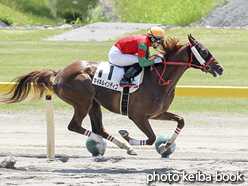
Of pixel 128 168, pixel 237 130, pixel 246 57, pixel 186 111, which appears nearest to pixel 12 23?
pixel 246 57

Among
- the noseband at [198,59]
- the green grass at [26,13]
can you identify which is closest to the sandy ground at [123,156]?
the noseband at [198,59]

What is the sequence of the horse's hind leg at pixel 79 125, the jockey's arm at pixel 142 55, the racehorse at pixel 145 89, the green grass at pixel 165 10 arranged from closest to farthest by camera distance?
the jockey's arm at pixel 142 55, the racehorse at pixel 145 89, the horse's hind leg at pixel 79 125, the green grass at pixel 165 10

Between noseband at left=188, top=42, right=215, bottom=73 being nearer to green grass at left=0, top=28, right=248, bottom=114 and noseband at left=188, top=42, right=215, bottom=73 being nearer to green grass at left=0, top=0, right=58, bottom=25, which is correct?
green grass at left=0, top=28, right=248, bottom=114

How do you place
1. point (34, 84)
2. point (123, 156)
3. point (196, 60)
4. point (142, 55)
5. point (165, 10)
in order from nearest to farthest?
point (142, 55), point (196, 60), point (34, 84), point (123, 156), point (165, 10)

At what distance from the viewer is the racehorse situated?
5.16m

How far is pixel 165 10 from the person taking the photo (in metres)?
21.1

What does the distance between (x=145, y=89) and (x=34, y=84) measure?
5.44ft

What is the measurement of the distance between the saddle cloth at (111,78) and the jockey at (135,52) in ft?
0.26

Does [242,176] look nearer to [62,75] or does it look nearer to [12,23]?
[62,75]

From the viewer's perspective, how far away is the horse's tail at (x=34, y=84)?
5.69 m

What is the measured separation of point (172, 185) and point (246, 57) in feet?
35.8

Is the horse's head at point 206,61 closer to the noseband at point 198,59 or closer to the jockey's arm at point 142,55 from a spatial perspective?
the noseband at point 198,59

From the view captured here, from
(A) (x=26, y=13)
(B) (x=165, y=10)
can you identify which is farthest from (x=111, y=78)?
(A) (x=26, y=13)

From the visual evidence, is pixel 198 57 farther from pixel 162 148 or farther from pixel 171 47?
pixel 162 148
